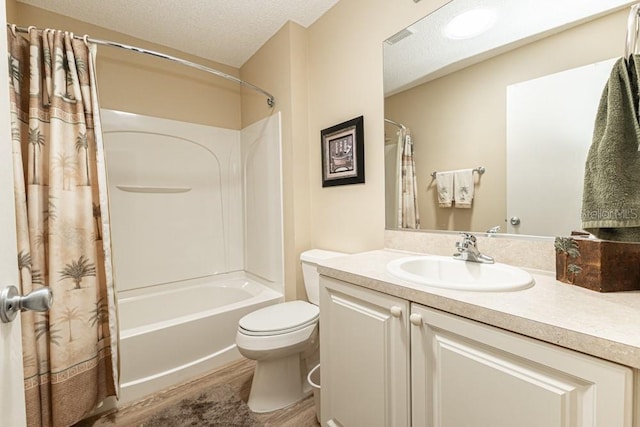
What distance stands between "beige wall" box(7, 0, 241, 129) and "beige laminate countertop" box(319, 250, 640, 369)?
2.36 metres

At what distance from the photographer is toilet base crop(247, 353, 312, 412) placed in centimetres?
150

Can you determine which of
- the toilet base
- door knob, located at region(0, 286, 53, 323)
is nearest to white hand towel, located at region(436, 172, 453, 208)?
the toilet base

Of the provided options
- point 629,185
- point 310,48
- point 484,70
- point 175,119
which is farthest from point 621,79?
point 175,119

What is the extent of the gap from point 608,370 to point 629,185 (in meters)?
0.46

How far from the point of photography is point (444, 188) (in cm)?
133

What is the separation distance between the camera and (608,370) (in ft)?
1.70

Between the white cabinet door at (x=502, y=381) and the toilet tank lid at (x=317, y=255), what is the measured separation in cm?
100

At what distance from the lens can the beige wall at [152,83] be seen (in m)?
1.95

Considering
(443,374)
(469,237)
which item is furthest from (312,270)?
(443,374)

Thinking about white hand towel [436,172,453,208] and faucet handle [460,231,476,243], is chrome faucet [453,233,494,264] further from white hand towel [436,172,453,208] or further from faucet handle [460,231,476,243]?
white hand towel [436,172,453,208]

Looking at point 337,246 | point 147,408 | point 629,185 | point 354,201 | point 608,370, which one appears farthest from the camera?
point 337,246

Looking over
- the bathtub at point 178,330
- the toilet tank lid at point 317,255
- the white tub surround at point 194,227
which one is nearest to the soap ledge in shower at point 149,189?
the white tub surround at point 194,227

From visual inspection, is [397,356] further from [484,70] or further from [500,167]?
Answer: [484,70]

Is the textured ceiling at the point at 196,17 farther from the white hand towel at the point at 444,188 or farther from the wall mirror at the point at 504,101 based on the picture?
the white hand towel at the point at 444,188
